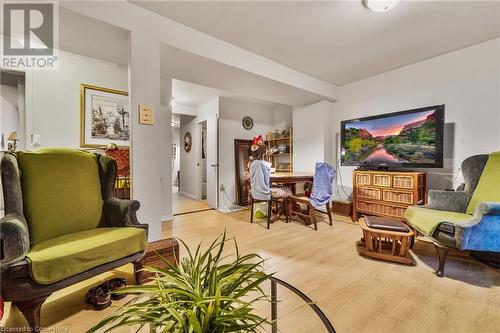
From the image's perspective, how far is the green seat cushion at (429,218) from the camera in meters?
1.71

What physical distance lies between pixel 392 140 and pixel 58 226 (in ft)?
12.4

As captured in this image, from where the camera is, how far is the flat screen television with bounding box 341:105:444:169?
2.54 meters

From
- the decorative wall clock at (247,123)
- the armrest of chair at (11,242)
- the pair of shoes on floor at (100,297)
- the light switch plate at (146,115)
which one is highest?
the decorative wall clock at (247,123)

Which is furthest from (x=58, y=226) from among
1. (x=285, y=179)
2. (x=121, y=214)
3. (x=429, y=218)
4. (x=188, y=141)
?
(x=188, y=141)

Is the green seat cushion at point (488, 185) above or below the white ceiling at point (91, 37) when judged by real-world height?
A: below

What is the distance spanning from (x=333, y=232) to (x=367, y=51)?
8.03 feet

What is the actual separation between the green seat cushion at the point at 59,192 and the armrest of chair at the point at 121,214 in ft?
0.27

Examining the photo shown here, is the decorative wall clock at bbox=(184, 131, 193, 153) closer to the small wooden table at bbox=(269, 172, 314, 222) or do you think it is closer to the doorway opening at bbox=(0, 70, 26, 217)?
the small wooden table at bbox=(269, 172, 314, 222)

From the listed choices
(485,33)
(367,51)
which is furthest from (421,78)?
(367,51)

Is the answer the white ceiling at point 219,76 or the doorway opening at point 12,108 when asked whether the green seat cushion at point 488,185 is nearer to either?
the white ceiling at point 219,76

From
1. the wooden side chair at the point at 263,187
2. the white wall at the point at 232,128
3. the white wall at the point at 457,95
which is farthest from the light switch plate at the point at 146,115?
the white wall at the point at 457,95

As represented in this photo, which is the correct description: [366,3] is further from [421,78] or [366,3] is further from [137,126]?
[137,126]

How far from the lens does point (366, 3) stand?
180cm

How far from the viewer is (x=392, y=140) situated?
2.89 metres
